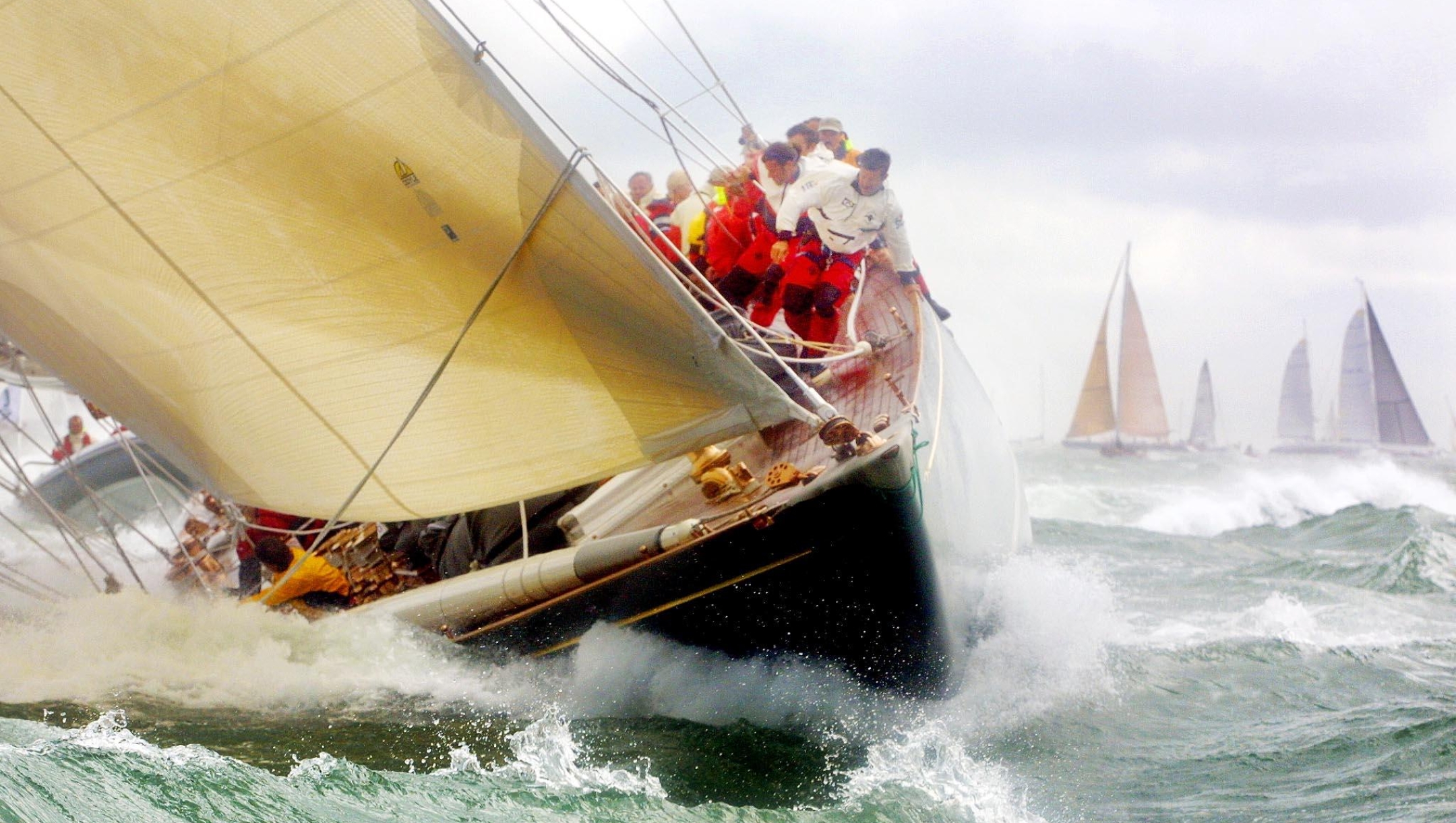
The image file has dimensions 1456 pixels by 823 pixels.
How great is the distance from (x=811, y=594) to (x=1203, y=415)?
5687 centimetres

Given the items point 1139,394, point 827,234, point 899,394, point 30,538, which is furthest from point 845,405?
point 1139,394

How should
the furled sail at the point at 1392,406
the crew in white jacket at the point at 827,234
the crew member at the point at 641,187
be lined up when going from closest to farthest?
the crew in white jacket at the point at 827,234 → the crew member at the point at 641,187 → the furled sail at the point at 1392,406

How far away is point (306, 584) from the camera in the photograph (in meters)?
5.97

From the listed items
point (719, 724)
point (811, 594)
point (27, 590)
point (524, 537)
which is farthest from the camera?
point (27, 590)

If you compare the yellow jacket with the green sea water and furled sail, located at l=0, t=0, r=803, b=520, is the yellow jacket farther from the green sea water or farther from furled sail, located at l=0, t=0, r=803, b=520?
furled sail, located at l=0, t=0, r=803, b=520

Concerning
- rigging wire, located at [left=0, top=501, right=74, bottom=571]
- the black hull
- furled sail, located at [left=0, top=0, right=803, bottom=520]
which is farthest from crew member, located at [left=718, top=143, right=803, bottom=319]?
rigging wire, located at [left=0, top=501, right=74, bottom=571]

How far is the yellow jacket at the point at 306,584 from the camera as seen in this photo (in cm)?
589

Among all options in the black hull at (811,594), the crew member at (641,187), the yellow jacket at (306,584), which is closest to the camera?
the black hull at (811,594)

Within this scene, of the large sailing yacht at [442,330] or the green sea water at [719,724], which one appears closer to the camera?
the green sea water at [719,724]

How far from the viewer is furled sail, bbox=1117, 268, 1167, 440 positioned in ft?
144

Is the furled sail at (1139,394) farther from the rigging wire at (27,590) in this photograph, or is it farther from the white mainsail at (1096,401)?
the rigging wire at (27,590)

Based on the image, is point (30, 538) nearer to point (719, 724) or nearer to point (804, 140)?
point (719, 724)

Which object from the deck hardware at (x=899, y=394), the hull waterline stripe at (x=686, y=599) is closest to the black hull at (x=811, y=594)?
the hull waterline stripe at (x=686, y=599)

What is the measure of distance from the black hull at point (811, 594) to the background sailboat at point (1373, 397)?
40360mm
